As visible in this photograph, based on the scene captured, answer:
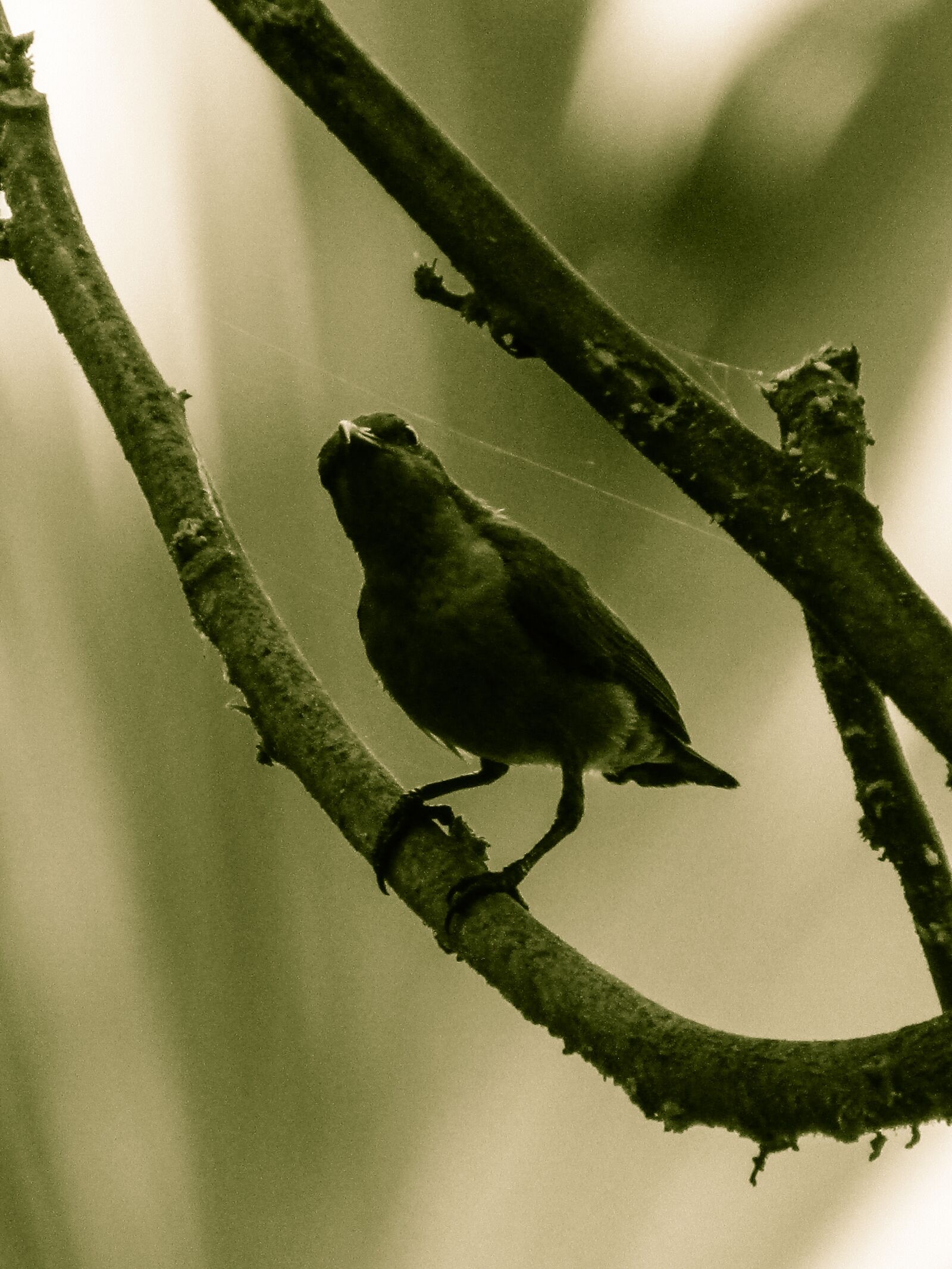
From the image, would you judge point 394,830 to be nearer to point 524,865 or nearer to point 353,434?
point 524,865

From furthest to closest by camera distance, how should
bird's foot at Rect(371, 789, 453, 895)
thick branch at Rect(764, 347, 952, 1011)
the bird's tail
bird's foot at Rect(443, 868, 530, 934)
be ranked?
1. the bird's tail
2. bird's foot at Rect(371, 789, 453, 895)
3. bird's foot at Rect(443, 868, 530, 934)
4. thick branch at Rect(764, 347, 952, 1011)

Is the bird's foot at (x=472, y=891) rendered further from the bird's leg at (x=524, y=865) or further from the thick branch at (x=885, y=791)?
the thick branch at (x=885, y=791)

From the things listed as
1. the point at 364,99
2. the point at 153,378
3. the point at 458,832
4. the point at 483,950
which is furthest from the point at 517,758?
the point at 364,99

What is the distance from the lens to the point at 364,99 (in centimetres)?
179

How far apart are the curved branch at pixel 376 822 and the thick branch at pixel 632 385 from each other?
1.59ft

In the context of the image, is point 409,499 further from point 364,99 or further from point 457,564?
point 364,99

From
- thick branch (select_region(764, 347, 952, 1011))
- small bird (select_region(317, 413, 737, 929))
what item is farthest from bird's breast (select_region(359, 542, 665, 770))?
thick branch (select_region(764, 347, 952, 1011))

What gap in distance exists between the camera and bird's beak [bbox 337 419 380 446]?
10.1 feet

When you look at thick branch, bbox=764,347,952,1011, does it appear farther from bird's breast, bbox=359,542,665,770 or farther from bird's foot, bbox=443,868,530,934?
bird's breast, bbox=359,542,665,770

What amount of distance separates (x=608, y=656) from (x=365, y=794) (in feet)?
3.01

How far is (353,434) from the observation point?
3.12 metres

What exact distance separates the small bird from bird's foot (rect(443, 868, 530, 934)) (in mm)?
435

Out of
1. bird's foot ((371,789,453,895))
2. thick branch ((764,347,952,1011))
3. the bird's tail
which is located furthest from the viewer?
the bird's tail

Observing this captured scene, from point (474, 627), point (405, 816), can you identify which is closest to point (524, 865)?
point (405, 816)
